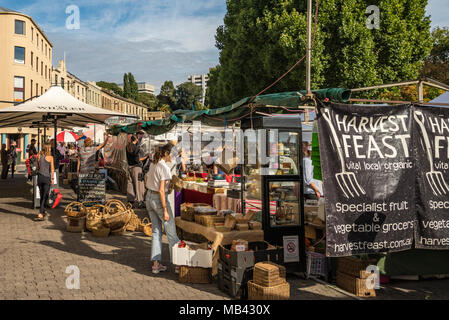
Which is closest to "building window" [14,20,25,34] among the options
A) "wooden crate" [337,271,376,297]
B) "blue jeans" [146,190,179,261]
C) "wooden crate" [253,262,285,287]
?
"blue jeans" [146,190,179,261]

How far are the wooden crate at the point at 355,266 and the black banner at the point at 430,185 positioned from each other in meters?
0.70

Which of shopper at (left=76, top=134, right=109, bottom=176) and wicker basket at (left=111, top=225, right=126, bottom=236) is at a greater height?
shopper at (left=76, top=134, right=109, bottom=176)

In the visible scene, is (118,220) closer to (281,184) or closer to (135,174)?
(135,174)

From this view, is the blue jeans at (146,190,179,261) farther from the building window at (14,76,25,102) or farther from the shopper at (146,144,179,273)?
the building window at (14,76,25,102)

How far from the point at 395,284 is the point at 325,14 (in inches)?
544

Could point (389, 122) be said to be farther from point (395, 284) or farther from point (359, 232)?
point (395, 284)

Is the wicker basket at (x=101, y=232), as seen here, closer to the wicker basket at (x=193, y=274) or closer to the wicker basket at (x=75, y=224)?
the wicker basket at (x=75, y=224)

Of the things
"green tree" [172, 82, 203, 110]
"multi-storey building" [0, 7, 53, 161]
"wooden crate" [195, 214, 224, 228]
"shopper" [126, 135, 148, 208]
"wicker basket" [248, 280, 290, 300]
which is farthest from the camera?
"green tree" [172, 82, 203, 110]

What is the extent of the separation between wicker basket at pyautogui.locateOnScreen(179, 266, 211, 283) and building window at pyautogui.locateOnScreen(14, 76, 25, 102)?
1845 inches

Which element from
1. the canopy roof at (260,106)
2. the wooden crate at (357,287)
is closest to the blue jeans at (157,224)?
the canopy roof at (260,106)

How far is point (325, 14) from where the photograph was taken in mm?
16922

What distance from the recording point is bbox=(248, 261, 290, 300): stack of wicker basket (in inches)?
187

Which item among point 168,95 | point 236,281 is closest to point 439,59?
point 236,281
